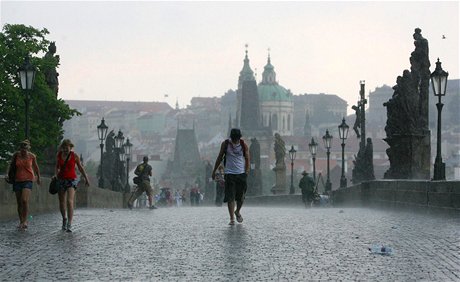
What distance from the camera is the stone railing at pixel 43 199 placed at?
857 inches

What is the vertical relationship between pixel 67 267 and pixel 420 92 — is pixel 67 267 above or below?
below

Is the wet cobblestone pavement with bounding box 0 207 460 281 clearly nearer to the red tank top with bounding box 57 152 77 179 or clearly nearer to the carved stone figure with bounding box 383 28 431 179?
the red tank top with bounding box 57 152 77 179

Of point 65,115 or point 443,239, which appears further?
point 65,115

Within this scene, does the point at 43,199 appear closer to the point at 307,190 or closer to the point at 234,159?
the point at 234,159

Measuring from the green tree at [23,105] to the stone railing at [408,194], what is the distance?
19.3 m

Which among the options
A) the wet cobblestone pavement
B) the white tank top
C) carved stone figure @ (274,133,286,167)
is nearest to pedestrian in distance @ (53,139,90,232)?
the wet cobblestone pavement

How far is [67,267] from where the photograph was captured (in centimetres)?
1200

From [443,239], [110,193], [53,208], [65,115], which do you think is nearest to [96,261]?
[443,239]

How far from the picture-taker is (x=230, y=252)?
13688 mm

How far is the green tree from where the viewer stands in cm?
5294

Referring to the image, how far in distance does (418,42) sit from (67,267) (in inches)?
841

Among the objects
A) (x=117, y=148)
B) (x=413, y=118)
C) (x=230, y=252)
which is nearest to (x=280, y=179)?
(x=117, y=148)

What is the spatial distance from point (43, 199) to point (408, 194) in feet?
26.3

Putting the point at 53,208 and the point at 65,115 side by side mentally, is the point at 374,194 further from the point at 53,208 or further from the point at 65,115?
the point at 65,115
